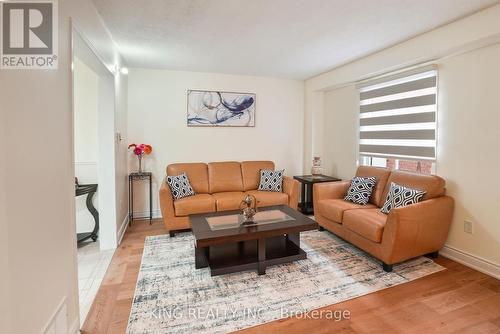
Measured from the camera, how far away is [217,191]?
418 centimetres

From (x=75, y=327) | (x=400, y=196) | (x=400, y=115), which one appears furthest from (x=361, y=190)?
(x=75, y=327)

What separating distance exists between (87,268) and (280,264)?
1.96 m

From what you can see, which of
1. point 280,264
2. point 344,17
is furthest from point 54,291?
point 344,17

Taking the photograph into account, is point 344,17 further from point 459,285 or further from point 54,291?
point 54,291

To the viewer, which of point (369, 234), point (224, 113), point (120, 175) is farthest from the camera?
point (224, 113)

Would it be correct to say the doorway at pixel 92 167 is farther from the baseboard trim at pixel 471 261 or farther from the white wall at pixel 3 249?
the baseboard trim at pixel 471 261

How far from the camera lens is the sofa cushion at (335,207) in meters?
3.18

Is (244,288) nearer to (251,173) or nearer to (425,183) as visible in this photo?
(425,183)

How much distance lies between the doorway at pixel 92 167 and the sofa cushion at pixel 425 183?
3333 millimetres

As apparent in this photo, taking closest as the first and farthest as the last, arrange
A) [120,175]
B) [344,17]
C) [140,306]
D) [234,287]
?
[140,306] < [234,287] < [344,17] < [120,175]

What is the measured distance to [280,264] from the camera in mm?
2660

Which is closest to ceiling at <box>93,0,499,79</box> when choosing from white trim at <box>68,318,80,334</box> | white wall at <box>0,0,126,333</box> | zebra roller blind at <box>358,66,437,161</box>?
zebra roller blind at <box>358,66,437,161</box>

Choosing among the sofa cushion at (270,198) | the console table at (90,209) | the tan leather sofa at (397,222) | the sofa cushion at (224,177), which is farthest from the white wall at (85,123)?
the tan leather sofa at (397,222)

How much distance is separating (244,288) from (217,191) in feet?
6.76
